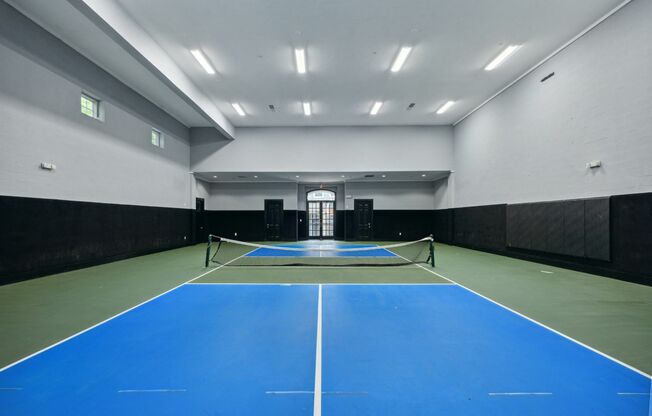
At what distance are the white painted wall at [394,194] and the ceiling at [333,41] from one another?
667 cm

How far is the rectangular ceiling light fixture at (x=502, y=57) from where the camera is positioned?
7555 millimetres

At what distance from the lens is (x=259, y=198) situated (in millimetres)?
17047

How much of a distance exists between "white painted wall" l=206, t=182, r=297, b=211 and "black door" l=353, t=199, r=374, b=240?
3.63 metres

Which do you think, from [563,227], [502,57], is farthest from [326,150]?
[563,227]

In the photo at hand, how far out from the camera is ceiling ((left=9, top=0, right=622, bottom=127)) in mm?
6012

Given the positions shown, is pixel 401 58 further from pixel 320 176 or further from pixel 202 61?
pixel 320 176

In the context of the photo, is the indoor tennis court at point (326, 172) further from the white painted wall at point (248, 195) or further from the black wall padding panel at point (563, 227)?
the white painted wall at point (248, 195)

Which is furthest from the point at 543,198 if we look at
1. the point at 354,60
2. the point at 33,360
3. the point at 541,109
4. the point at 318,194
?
the point at 318,194

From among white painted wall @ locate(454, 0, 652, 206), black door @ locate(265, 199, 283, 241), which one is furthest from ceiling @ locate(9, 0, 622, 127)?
black door @ locate(265, 199, 283, 241)

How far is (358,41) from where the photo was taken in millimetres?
7230

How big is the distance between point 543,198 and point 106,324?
9.96m

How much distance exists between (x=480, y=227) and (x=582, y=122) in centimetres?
534

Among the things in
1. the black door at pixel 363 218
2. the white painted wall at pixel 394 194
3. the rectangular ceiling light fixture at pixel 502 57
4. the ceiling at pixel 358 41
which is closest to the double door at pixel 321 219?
the white painted wall at pixel 394 194

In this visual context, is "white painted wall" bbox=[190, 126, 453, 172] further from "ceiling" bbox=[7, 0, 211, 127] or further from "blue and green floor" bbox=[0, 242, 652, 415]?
"blue and green floor" bbox=[0, 242, 652, 415]
